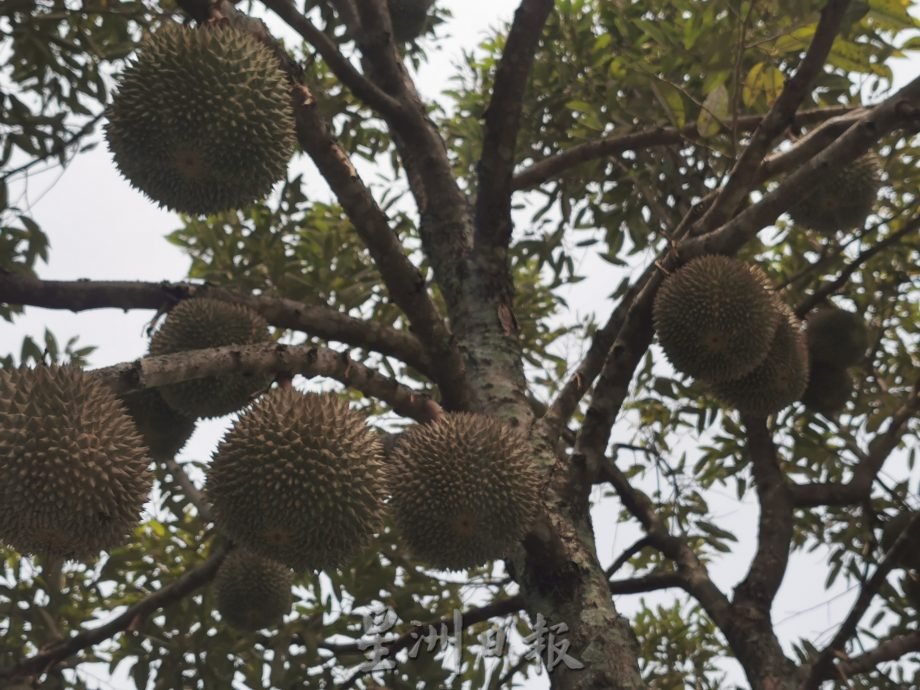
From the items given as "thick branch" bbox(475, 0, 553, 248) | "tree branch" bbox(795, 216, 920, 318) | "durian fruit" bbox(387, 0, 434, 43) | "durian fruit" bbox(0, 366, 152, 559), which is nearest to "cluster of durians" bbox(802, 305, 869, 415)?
"tree branch" bbox(795, 216, 920, 318)

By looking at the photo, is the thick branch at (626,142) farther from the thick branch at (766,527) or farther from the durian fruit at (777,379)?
the thick branch at (766,527)

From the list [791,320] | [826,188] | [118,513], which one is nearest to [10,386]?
[118,513]

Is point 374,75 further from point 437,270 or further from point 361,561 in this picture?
point 361,561

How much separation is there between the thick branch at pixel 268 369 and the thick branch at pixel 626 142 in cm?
129

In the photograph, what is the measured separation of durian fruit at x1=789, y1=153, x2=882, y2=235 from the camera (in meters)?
3.37

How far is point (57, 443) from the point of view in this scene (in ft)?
5.22

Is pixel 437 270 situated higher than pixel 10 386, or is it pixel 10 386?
pixel 437 270

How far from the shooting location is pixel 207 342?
2311 mm

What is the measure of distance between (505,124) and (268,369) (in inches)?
56.5

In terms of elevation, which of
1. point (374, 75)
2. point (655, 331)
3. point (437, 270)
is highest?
point (374, 75)

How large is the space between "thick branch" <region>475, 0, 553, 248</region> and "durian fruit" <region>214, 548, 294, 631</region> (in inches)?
56.9

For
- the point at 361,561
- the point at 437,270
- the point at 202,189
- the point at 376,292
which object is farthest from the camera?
the point at 376,292

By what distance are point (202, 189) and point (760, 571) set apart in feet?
7.50

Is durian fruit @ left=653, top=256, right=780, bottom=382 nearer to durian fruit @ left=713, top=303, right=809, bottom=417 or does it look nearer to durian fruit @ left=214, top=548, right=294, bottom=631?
durian fruit @ left=713, top=303, right=809, bottom=417
